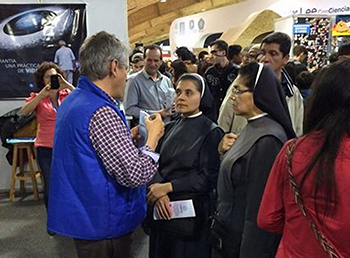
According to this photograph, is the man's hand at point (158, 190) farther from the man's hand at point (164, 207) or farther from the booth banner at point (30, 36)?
the booth banner at point (30, 36)

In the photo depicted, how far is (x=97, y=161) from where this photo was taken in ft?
4.47

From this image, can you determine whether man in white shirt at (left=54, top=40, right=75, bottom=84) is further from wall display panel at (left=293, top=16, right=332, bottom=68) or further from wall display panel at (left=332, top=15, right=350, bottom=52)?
wall display panel at (left=332, top=15, right=350, bottom=52)

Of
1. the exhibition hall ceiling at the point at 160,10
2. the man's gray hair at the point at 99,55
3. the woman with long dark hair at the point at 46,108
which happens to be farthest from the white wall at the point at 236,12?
the man's gray hair at the point at 99,55

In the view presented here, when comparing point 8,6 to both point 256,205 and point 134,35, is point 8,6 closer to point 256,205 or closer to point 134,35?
point 256,205

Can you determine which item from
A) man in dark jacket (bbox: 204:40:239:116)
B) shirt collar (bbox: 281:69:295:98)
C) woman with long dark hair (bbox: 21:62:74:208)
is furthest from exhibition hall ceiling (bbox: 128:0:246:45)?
shirt collar (bbox: 281:69:295:98)

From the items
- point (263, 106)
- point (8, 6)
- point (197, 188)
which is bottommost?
point (197, 188)

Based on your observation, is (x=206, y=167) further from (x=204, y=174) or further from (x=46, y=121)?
(x=46, y=121)

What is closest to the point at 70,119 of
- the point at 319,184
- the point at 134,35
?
the point at 319,184

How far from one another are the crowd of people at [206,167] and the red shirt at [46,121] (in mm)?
1266

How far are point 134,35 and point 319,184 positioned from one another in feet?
51.7

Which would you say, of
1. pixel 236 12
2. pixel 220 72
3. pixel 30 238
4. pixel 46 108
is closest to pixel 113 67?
pixel 46 108

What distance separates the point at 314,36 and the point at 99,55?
5118 mm

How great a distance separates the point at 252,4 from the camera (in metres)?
8.98

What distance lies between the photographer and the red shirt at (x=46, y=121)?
3059mm
